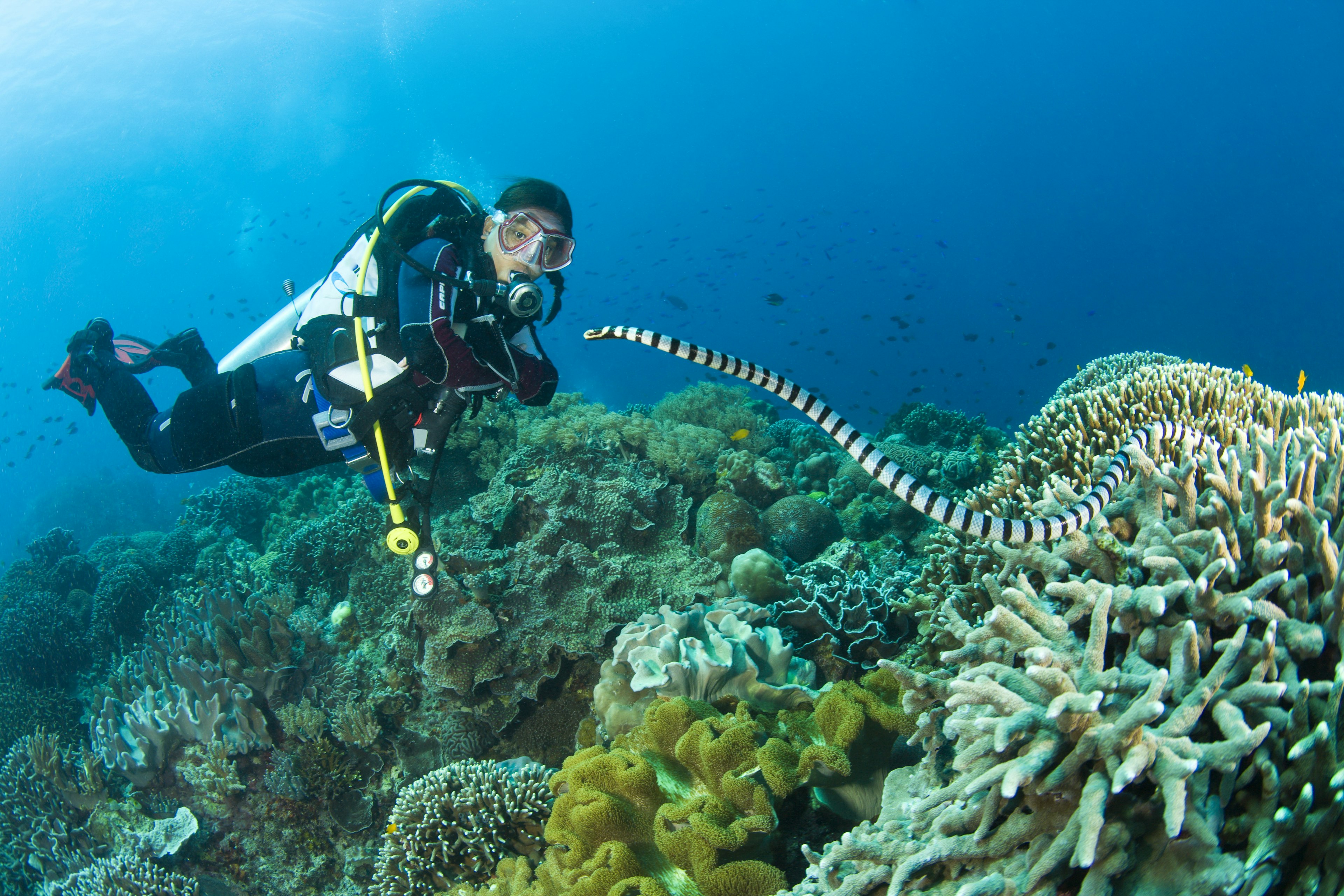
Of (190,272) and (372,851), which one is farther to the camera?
(190,272)

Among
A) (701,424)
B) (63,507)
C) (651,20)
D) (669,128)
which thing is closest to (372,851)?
(701,424)

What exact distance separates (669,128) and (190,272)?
58892mm

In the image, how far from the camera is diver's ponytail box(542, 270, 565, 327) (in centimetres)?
395

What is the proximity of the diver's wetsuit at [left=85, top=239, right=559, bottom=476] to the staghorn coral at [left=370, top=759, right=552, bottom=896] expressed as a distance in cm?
221

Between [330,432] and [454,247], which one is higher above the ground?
[454,247]

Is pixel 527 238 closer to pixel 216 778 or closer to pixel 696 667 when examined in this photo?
pixel 696 667

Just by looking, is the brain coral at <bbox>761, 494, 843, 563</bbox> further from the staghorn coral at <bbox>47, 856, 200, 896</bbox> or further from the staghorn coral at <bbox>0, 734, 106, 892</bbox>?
the staghorn coral at <bbox>0, 734, 106, 892</bbox>

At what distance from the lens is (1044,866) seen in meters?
1.41

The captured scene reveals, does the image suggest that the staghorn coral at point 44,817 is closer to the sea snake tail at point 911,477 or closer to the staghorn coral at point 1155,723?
the sea snake tail at point 911,477

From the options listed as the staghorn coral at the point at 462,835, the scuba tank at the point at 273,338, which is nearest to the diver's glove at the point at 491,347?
the scuba tank at the point at 273,338

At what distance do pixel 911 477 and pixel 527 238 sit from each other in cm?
275

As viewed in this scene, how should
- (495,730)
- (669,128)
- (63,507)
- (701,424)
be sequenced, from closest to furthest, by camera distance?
(495,730) < (701,424) < (63,507) < (669,128)

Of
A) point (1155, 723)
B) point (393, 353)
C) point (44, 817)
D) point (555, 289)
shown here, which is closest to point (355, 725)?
point (393, 353)

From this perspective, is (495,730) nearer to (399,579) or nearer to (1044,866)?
(399,579)
